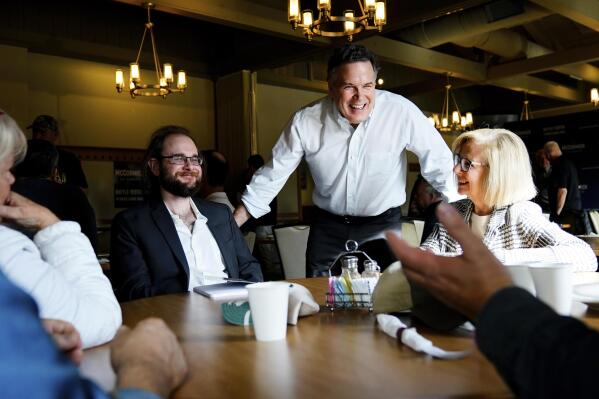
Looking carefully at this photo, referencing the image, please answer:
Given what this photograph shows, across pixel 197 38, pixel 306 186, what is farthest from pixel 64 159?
pixel 306 186

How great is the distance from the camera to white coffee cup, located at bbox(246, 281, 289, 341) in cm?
114

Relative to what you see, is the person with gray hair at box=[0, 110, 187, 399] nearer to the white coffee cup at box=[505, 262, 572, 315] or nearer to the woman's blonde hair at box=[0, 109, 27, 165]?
the woman's blonde hair at box=[0, 109, 27, 165]

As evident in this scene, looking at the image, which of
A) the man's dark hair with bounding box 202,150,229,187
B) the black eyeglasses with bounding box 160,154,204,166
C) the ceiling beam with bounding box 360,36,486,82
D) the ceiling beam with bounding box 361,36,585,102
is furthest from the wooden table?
the ceiling beam with bounding box 361,36,585,102

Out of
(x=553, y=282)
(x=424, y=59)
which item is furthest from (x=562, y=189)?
(x=553, y=282)

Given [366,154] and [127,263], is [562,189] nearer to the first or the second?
[366,154]

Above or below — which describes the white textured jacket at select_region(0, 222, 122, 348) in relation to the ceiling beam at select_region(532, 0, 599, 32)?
below

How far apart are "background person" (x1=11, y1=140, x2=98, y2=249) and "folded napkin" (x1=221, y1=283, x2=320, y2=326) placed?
1.77m

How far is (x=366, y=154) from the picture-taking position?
2.96 metres

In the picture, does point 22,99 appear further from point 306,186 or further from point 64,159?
point 306,186

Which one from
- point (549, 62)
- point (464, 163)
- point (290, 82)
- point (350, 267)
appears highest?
point (549, 62)

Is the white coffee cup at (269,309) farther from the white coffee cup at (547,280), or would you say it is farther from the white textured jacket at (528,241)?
the white textured jacket at (528,241)

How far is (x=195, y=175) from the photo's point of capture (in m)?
2.55

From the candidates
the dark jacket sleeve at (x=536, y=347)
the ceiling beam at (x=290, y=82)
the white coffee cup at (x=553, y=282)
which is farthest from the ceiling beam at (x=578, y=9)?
the dark jacket sleeve at (x=536, y=347)

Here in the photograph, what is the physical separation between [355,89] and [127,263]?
4.38ft
